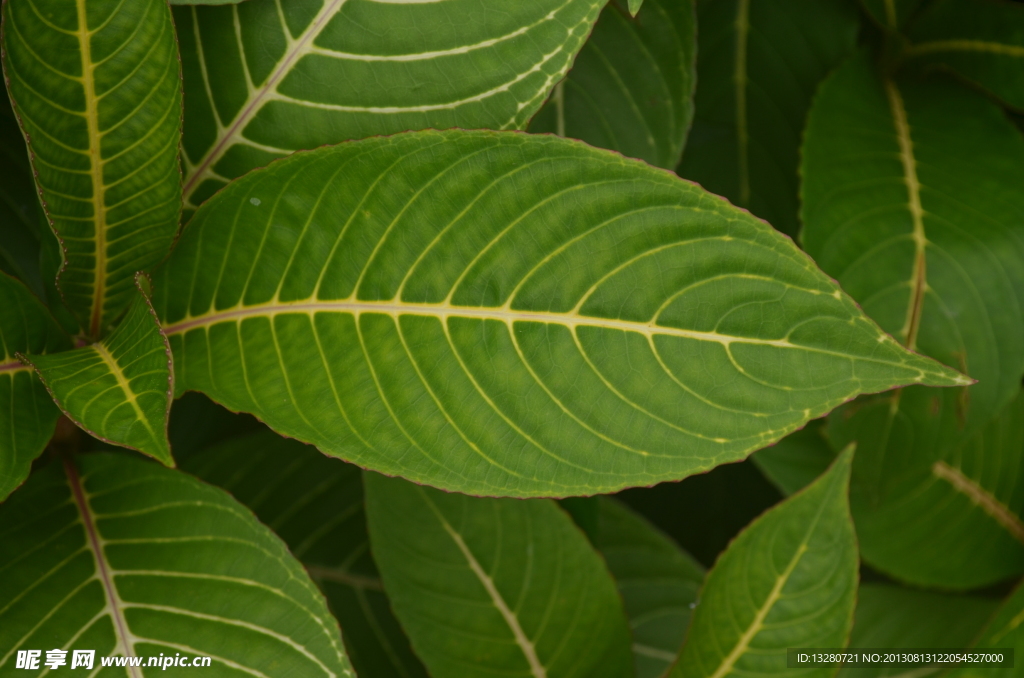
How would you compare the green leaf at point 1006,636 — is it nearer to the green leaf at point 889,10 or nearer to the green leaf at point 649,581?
the green leaf at point 649,581

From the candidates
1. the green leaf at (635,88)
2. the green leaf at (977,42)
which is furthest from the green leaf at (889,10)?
the green leaf at (635,88)

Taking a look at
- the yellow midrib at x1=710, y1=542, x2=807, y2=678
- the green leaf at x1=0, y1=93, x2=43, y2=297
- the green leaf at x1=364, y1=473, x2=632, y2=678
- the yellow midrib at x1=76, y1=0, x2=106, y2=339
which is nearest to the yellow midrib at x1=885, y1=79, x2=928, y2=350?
the yellow midrib at x1=710, y1=542, x2=807, y2=678

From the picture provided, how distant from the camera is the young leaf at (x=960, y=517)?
37.8 inches

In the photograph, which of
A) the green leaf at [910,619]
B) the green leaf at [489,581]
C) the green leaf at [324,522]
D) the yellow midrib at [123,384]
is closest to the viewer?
the yellow midrib at [123,384]

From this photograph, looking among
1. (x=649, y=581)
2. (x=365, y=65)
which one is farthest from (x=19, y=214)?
(x=649, y=581)

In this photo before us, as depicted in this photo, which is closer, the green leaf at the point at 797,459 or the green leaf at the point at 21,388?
the green leaf at the point at 21,388

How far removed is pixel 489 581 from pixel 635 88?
0.53 metres

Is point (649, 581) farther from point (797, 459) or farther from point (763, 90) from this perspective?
point (763, 90)

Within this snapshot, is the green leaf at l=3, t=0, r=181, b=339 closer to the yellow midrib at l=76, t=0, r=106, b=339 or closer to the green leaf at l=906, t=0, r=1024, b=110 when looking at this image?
the yellow midrib at l=76, t=0, r=106, b=339

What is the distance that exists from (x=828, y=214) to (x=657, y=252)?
37 cm

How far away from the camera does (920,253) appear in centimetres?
79

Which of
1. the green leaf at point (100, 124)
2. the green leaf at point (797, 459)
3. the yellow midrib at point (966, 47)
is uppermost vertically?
the yellow midrib at point (966, 47)

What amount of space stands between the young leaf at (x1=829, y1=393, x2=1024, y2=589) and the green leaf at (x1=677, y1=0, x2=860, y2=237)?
35 cm

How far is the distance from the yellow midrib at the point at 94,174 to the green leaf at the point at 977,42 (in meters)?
0.90
